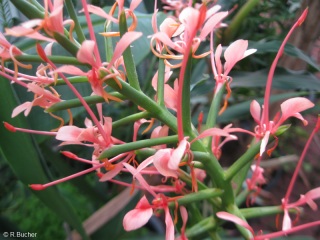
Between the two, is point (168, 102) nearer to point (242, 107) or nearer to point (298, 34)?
point (242, 107)

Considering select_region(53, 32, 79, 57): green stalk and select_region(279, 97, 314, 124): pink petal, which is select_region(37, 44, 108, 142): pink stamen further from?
select_region(279, 97, 314, 124): pink petal

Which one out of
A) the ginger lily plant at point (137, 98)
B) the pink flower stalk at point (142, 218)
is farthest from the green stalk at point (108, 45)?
the pink flower stalk at point (142, 218)

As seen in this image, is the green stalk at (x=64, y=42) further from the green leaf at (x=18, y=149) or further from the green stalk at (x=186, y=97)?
the green leaf at (x=18, y=149)

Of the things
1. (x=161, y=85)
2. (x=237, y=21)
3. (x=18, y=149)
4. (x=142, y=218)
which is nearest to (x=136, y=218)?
(x=142, y=218)

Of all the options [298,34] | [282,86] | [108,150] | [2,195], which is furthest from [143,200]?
[2,195]

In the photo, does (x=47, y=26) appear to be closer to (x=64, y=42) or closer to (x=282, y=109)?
(x=64, y=42)

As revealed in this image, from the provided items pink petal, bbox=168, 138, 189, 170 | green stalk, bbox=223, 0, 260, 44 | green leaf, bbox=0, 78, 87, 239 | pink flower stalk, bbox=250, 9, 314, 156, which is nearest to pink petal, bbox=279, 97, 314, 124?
pink flower stalk, bbox=250, 9, 314, 156
